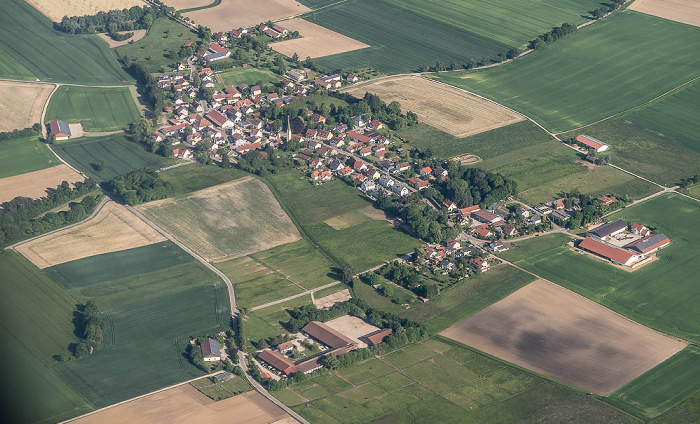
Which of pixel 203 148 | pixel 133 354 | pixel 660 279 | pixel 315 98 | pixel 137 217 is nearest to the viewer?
pixel 133 354

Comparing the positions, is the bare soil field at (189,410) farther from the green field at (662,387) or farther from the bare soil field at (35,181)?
the bare soil field at (35,181)

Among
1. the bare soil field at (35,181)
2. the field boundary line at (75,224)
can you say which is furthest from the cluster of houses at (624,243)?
the bare soil field at (35,181)

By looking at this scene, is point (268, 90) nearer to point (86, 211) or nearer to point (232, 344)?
point (86, 211)

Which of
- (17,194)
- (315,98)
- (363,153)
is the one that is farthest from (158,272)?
(315,98)

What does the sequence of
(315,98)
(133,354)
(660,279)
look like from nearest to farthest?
(133,354)
(660,279)
(315,98)

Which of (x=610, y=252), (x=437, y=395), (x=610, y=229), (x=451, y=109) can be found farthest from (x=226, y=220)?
(x=610, y=229)

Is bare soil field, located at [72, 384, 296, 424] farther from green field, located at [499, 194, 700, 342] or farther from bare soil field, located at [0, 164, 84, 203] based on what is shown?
bare soil field, located at [0, 164, 84, 203]

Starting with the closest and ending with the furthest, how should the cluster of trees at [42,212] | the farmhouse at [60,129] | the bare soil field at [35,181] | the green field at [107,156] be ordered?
the cluster of trees at [42,212] → the bare soil field at [35,181] → the green field at [107,156] → the farmhouse at [60,129]
